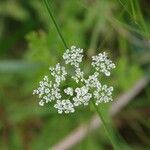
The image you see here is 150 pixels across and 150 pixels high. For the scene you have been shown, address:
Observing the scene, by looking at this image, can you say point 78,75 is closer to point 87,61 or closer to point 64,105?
point 64,105

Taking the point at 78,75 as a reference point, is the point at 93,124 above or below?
above

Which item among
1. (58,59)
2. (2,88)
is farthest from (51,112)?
(58,59)

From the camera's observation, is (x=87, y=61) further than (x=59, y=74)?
Yes

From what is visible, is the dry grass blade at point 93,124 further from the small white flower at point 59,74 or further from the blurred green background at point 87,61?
the small white flower at point 59,74

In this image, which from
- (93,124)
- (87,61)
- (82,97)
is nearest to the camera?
(82,97)

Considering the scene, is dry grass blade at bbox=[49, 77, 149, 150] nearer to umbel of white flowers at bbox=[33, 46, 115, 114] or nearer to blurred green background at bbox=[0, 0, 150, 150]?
blurred green background at bbox=[0, 0, 150, 150]

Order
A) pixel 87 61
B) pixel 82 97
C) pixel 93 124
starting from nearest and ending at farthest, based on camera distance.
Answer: pixel 82 97 → pixel 87 61 → pixel 93 124

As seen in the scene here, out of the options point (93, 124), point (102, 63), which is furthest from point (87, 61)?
point (102, 63)

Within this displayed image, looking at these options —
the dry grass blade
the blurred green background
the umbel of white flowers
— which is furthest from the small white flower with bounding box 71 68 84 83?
the dry grass blade

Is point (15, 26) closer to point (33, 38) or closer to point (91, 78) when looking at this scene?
point (33, 38)
